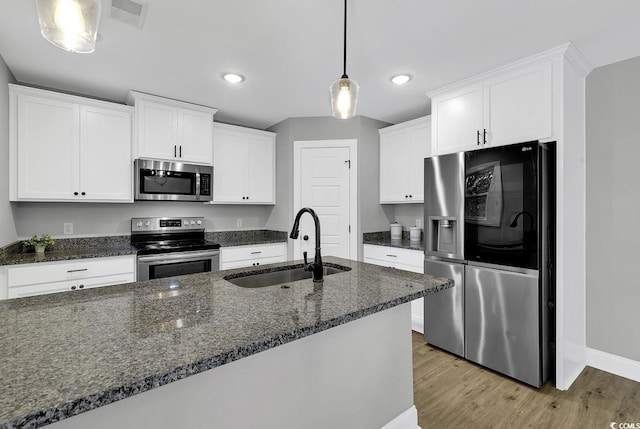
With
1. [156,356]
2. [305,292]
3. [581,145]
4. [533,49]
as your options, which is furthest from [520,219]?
[156,356]

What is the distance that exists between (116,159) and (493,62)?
349 cm

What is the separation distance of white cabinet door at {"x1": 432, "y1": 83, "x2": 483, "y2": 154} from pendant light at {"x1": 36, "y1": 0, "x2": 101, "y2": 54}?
8.70ft

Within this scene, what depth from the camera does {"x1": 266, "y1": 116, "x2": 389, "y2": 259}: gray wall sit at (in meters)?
3.80

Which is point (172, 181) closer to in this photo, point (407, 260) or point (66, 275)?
point (66, 275)

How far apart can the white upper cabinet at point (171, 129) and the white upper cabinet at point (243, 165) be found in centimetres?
24

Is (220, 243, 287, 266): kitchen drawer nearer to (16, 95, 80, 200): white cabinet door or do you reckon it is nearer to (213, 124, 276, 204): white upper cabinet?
(213, 124, 276, 204): white upper cabinet

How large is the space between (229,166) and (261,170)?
423 millimetres

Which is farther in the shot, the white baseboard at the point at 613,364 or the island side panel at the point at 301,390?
the white baseboard at the point at 613,364

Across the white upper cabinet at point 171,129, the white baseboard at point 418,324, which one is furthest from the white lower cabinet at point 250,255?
the white baseboard at point 418,324

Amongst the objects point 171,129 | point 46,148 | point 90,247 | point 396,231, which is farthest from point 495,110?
point 90,247

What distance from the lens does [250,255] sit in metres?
3.70

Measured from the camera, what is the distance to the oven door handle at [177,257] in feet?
9.54

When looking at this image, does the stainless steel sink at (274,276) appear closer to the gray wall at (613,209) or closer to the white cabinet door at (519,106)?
the white cabinet door at (519,106)

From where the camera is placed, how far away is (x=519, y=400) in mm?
2113
